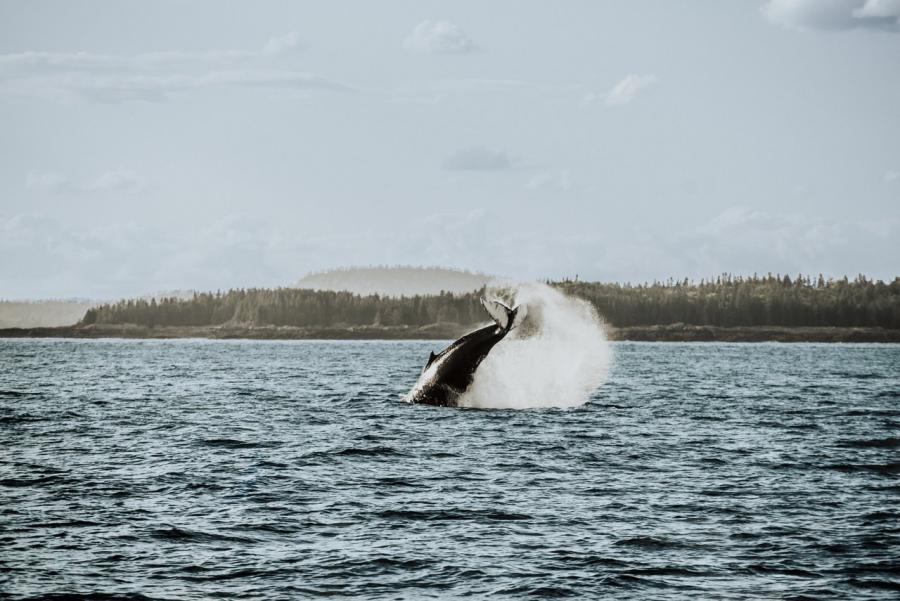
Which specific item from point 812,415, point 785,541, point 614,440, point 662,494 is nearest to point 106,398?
point 614,440

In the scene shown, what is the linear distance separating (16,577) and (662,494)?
1178 centimetres

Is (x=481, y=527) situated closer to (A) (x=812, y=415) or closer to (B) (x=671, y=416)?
(B) (x=671, y=416)

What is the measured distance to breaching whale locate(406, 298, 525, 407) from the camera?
1227 inches

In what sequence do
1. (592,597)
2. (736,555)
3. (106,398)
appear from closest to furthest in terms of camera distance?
(592,597), (736,555), (106,398)

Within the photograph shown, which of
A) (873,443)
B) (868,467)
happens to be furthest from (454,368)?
(868,467)

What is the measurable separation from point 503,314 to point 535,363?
1419 cm

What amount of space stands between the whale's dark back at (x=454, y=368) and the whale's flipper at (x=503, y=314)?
0.95 feet

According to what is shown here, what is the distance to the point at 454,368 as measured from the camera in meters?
35.0

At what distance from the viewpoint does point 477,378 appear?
128 ft

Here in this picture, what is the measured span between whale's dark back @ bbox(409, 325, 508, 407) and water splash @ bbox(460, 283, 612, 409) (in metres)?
0.78

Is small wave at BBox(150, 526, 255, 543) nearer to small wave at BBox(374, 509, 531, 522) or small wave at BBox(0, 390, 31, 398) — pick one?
small wave at BBox(374, 509, 531, 522)

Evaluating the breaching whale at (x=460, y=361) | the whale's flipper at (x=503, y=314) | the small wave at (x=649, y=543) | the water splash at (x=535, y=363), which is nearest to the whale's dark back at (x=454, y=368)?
the breaching whale at (x=460, y=361)

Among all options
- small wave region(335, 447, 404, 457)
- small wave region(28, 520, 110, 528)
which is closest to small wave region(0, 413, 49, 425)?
small wave region(335, 447, 404, 457)

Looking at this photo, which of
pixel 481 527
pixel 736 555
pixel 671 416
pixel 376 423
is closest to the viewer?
pixel 736 555
